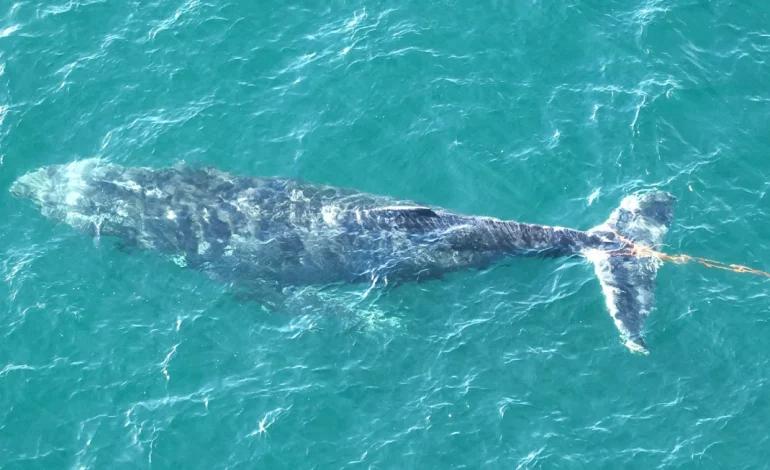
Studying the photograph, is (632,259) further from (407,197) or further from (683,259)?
(407,197)

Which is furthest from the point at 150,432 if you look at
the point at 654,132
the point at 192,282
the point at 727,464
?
the point at 654,132

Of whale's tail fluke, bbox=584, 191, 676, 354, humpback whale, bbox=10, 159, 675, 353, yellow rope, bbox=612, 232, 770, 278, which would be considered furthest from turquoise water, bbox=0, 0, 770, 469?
humpback whale, bbox=10, 159, 675, 353

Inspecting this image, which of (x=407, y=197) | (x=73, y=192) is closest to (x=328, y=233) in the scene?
(x=407, y=197)

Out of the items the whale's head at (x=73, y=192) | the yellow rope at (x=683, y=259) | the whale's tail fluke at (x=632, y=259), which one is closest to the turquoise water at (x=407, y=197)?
the yellow rope at (x=683, y=259)

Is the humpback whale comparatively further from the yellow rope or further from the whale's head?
the yellow rope

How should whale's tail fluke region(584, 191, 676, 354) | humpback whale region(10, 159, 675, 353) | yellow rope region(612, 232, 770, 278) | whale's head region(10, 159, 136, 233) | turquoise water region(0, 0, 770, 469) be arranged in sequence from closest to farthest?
turquoise water region(0, 0, 770, 469)
whale's tail fluke region(584, 191, 676, 354)
yellow rope region(612, 232, 770, 278)
humpback whale region(10, 159, 675, 353)
whale's head region(10, 159, 136, 233)

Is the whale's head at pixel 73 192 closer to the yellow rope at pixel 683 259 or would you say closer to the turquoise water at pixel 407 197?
the turquoise water at pixel 407 197

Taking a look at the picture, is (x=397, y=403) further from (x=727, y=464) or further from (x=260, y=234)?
(x=727, y=464)
